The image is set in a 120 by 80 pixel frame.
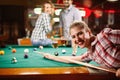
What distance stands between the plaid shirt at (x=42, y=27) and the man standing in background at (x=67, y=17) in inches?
8.9

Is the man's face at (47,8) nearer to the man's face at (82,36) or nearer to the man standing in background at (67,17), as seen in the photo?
the man standing in background at (67,17)

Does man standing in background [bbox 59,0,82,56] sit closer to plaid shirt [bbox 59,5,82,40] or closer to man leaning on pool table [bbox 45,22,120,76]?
plaid shirt [bbox 59,5,82,40]

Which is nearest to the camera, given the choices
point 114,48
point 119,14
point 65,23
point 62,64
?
point 114,48

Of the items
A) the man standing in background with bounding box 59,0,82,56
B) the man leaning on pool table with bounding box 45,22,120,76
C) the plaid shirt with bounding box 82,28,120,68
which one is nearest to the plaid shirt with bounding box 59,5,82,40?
the man standing in background with bounding box 59,0,82,56

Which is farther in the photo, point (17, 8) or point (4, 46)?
point (4, 46)

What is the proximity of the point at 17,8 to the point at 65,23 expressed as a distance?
2.43 ft

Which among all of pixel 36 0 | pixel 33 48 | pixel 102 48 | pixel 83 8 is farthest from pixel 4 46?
pixel 102 48

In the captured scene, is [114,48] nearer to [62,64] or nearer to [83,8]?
[62,64]

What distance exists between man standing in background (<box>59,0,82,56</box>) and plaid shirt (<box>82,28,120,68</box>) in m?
0.71

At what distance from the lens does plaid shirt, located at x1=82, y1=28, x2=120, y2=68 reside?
2.41 m

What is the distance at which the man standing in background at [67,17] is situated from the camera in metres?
3.31

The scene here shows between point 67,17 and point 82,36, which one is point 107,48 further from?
point 67,17

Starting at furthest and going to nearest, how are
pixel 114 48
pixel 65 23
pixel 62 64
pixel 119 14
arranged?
1. pixel 119 14
2. pixel 65 23
3. pixel 62 64
4. pixel 114 48

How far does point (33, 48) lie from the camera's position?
3.82 m
